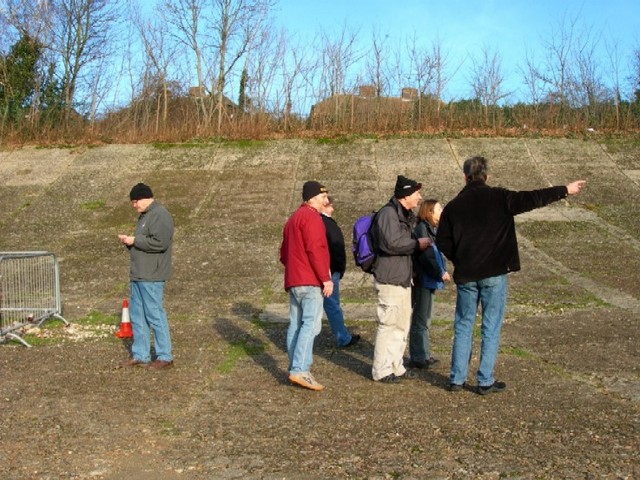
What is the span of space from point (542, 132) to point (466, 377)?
13.9m

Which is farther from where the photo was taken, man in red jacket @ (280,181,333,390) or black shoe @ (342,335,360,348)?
black shoe @ (342,335,360,348)

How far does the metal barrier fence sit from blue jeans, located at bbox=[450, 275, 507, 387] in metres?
5.08

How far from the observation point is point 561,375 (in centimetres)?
685

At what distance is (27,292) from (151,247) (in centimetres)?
317

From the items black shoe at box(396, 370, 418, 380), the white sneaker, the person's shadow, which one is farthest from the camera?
the person's shadow

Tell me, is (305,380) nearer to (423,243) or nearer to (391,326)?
(391,326)

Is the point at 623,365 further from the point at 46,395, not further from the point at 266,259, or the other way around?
the point at 266,259

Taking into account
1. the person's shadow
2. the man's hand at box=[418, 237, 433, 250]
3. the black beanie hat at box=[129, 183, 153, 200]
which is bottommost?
the person's shadow

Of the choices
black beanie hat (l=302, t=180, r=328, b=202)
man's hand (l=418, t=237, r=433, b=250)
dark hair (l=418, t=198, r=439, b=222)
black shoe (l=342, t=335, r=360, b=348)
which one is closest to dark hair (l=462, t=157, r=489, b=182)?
man's hand (l=418, t=237, r=433, b=250)

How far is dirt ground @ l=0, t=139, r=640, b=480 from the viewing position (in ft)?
16.3

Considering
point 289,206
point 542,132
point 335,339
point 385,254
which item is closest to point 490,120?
point 542,132

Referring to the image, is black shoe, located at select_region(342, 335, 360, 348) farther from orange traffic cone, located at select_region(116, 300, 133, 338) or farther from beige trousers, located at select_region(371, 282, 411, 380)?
orange traffic cone, located at select_region(116, 300, 133, 338)

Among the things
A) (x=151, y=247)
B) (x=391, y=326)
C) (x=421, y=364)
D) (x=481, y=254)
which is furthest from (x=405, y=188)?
(x=151, y=247)

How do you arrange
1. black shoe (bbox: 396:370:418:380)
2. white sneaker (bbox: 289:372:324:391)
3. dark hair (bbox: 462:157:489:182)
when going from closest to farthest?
dark hair (bbox: 462:157:489:182)
white sneaker (bbox: 289:372:324:391)
black shoe (bbox: 396:370:418:380)
